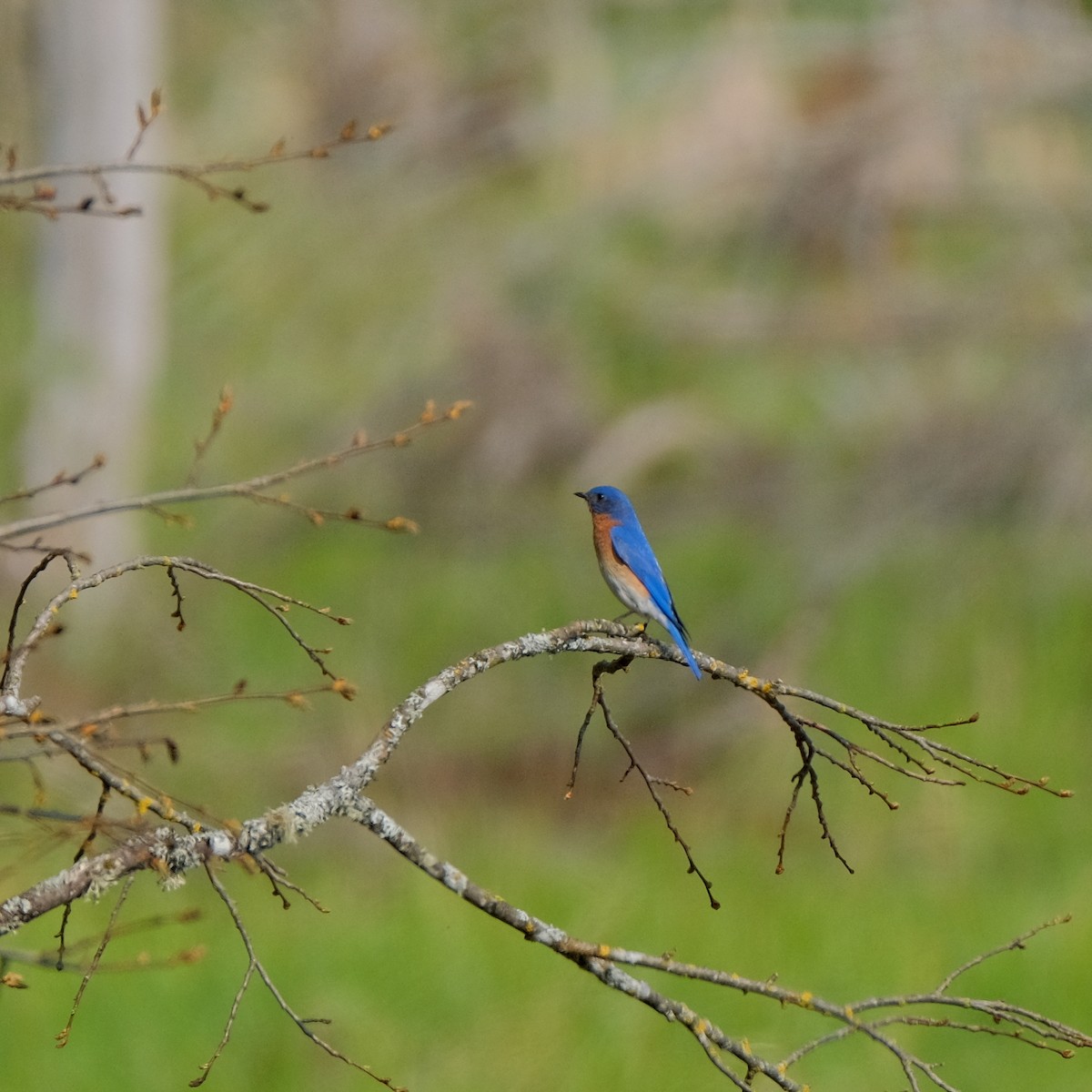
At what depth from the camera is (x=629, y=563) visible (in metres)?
4.56

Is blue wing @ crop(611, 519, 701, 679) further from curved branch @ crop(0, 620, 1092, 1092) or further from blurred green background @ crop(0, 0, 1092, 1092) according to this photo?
blurred green background @ crop(0, 0, 1092, 1092)

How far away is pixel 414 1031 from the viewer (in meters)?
7.17

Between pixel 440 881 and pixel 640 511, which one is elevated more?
pixel 640 511

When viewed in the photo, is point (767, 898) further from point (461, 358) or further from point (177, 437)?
→ point (177, 437)

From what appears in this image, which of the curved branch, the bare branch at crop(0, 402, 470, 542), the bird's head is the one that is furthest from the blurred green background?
the curved branch

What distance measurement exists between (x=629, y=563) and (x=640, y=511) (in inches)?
274

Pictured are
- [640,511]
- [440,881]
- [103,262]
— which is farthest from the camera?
[103,262]

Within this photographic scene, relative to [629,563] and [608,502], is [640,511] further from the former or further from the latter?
[629,563]

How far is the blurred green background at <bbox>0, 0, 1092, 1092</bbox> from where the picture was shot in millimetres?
7727

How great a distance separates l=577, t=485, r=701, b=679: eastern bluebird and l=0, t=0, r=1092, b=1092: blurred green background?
9.20ft

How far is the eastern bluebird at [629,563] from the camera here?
14.3ft

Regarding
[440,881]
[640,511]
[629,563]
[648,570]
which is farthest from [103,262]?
[440,881]

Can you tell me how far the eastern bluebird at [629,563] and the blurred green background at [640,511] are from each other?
2803mm

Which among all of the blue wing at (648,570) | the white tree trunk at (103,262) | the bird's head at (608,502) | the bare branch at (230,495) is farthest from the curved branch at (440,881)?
the white tree trunk at (103,262)
